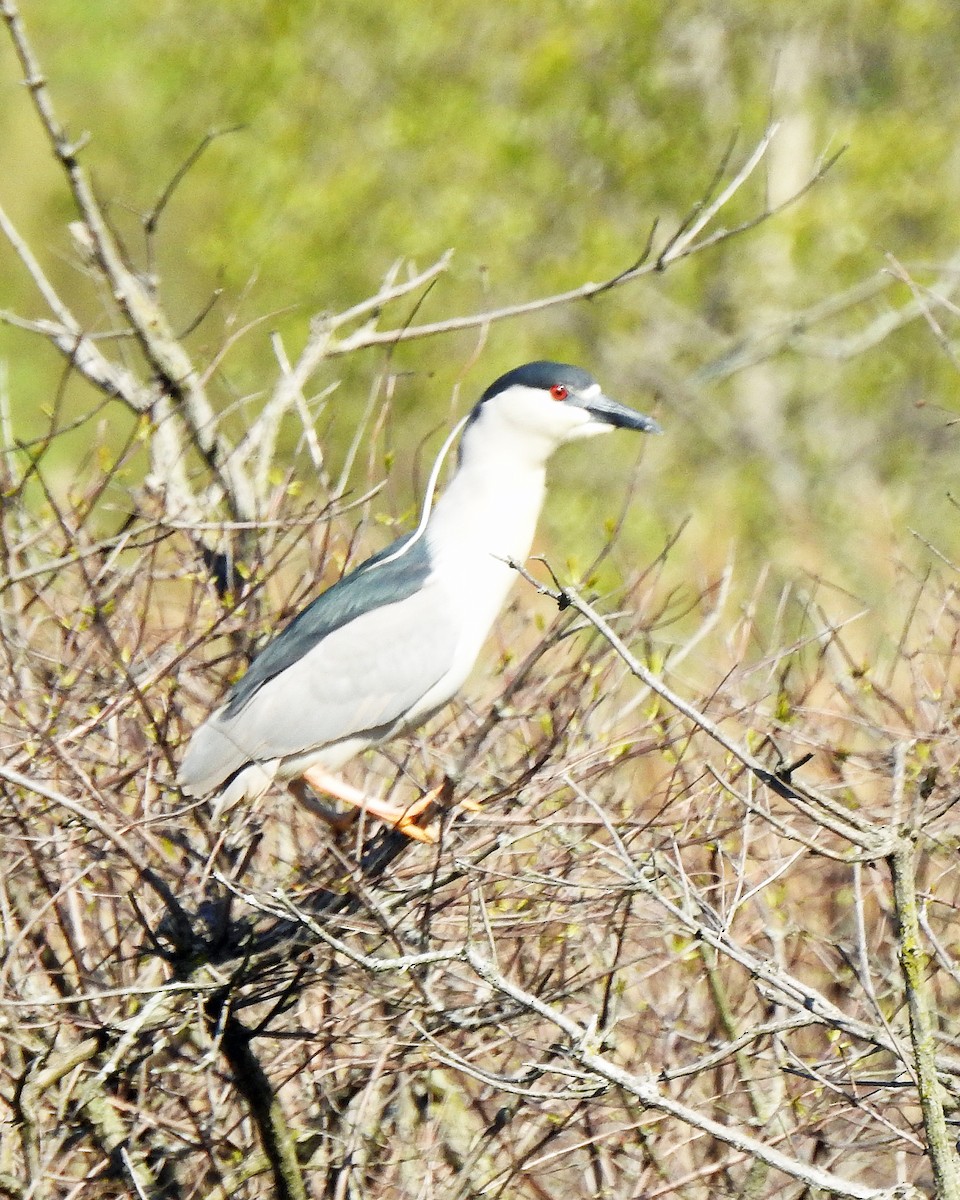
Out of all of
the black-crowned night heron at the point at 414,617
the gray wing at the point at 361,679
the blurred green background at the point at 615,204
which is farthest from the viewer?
the blurred green background at the point at 615,204

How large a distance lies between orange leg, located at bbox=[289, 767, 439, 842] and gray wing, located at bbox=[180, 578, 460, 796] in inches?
3.6

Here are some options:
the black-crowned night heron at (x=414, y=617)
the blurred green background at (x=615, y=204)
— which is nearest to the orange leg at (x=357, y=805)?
the black-crowned night heron at (x=414, y=617)

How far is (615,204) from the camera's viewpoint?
1202cm

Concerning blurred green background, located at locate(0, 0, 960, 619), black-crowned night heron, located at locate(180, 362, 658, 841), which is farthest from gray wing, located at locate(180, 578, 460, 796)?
blurred green background, located at locate(0, 0, 960, 619)

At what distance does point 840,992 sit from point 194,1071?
1647mm

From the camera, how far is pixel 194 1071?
9.68 ft

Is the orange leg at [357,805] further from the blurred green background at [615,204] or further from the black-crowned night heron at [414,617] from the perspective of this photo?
the blurred green background at [615,204]

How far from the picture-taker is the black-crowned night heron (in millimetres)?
3971

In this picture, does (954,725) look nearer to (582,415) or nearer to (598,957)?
(598,957)

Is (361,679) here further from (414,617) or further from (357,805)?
(357,805)

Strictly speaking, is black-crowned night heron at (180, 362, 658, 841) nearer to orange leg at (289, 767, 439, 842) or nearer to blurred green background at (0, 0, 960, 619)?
orange leg at (289, 767, 439, 842)

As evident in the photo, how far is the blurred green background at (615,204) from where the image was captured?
11039 mm

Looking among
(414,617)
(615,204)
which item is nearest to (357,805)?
(414,617)

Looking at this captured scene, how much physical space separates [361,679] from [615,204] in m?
8.49
